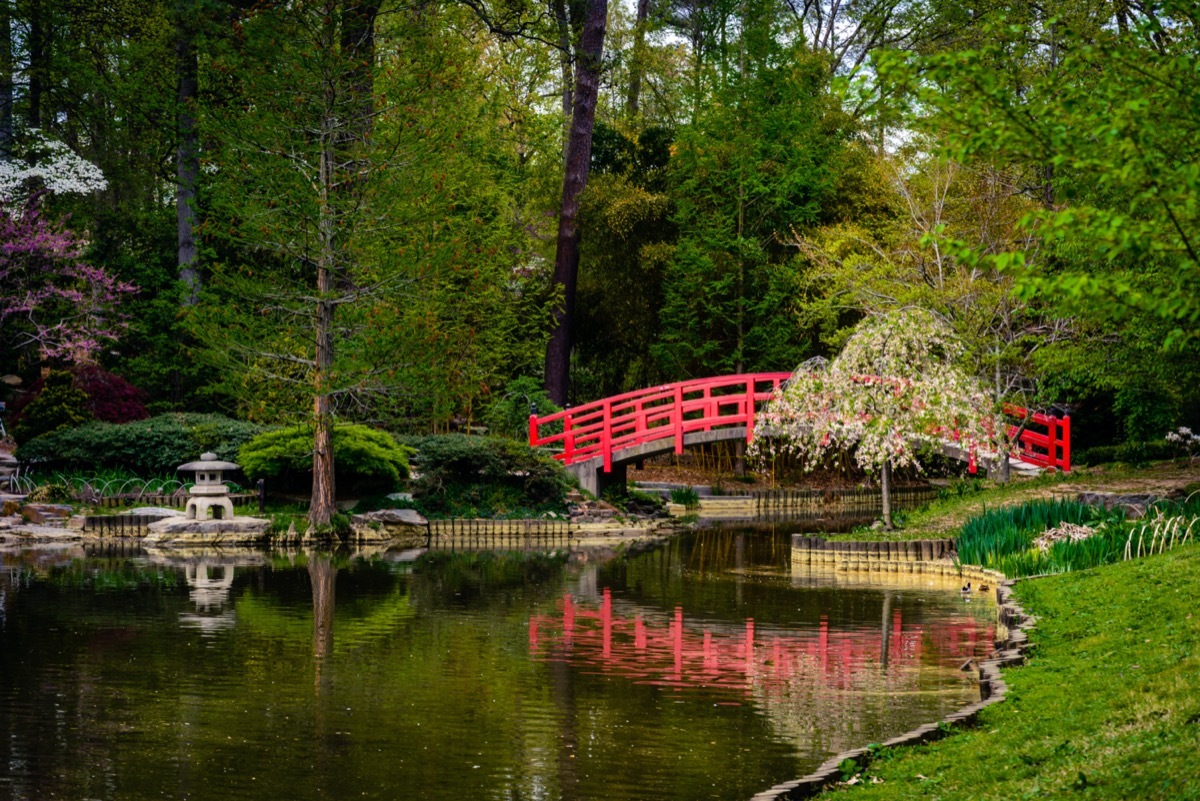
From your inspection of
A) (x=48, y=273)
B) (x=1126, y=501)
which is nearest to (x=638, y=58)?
(x=48, y=273)

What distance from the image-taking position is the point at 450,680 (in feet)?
39.6

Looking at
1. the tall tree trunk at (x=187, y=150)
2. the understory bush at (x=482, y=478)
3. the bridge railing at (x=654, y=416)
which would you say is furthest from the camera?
the tall tree trunk at (x=187, y=150)

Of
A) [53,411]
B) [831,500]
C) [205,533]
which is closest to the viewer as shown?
[205,533]

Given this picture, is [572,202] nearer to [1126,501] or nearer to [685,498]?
[685,498]

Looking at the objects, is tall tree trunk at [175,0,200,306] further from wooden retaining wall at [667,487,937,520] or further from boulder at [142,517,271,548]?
wooden retaining wall at [667,487,937,520]

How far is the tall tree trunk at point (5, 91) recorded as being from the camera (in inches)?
1280

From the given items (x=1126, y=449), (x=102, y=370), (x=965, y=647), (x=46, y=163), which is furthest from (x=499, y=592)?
(x=46, y=163)

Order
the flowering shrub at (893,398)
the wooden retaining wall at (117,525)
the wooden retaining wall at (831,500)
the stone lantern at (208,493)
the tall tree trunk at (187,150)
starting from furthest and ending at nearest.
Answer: the wooden retaining wall at (831,500) < the tall tree trunk at (187,150) < the stone lantern at (208,493) < the wooden retaining wall at (117,525) < the flowering shrub at (893,398)

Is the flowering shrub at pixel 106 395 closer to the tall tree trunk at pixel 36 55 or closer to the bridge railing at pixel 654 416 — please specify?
the bridge railing at pixel 654 416

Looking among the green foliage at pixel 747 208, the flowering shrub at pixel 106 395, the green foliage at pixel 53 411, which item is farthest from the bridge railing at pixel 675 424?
the green foliage at pixel 53 411

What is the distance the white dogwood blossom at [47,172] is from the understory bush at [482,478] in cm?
1064

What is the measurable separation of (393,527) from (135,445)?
5.49m

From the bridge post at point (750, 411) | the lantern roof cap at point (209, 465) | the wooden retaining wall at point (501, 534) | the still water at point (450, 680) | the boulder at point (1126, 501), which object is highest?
the bridge post at point (750, 411)

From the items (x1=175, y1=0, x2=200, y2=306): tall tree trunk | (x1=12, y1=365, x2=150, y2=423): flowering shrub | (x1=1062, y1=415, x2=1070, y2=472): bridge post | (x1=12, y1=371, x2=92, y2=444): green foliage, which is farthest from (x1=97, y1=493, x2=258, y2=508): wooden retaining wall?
(x1=1062, y1=415, x2=1070, y2=472): bridge post
